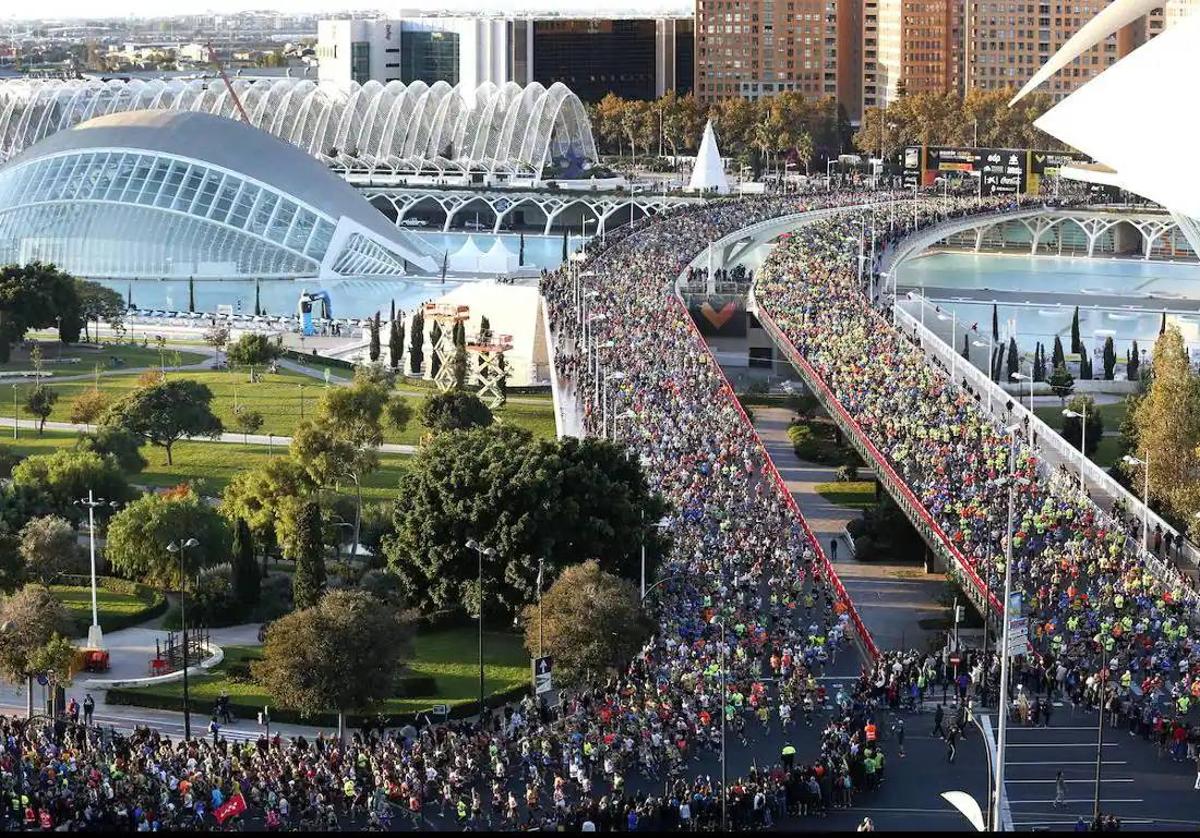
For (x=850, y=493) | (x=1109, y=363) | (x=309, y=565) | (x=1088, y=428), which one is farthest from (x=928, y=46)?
(x=309, y=565)

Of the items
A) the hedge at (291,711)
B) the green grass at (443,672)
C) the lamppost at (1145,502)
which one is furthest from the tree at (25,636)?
the lamppost at (1145,502)

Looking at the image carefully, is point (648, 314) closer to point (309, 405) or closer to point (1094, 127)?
point (309, 405)

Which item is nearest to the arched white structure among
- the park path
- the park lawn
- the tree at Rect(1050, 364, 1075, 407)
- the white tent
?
the white tent

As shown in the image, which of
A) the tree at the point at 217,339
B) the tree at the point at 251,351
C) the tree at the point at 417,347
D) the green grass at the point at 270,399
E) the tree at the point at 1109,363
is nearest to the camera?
the green grass at the point at 270,399

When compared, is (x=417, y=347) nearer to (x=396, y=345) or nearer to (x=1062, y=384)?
(x=396, y=345)

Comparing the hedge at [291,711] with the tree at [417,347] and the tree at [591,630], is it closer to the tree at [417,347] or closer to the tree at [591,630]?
the tree at [591,630]

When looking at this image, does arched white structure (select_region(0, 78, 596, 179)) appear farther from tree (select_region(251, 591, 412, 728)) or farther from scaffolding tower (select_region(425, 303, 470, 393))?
tree (select_region(251, 591, 412, 728))
